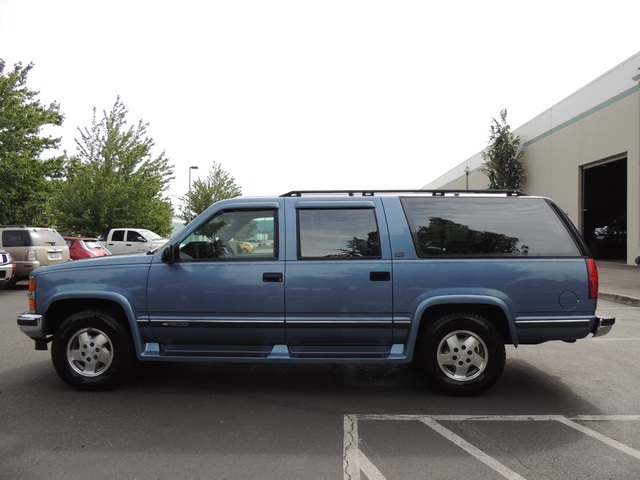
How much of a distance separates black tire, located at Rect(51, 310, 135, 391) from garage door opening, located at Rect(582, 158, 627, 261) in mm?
22789

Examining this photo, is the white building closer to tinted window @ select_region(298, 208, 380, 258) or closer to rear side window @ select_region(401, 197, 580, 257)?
rear side window @ select_region(401, 197, 580, 257)

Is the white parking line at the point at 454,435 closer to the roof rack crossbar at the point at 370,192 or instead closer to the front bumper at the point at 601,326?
the front bumper at the point at 601,326

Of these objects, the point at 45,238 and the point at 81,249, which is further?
the point at 81,249

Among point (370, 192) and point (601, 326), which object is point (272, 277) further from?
point (601, 326)

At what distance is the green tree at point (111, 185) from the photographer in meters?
25.6

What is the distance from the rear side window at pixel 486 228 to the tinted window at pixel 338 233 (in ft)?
1.29

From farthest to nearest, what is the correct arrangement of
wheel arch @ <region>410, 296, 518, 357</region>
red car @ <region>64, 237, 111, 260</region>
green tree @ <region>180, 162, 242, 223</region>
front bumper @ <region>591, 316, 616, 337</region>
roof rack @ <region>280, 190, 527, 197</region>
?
1. green tree @ <region>180, 162, 242, 223</region>
2. red car @ <region>64, 237, 111, 260</region>
3. roof rack @ <region>280, 190, 527, 197</region>
4. front bumper @ <region>591, 316, 616, 337</region>
5. wheel arch @ <region>410, 296, 518, 357</region>

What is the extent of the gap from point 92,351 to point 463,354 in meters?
3.51

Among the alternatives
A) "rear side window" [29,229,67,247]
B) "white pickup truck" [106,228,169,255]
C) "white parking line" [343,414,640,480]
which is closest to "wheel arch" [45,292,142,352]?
"white parking line" [343,414,640,480]

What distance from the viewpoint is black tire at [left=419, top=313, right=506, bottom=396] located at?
4.40 m

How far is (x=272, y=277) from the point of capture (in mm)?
4387

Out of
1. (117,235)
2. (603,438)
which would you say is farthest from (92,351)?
(117,235)

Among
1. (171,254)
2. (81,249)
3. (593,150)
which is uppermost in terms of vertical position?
→ (593,150)

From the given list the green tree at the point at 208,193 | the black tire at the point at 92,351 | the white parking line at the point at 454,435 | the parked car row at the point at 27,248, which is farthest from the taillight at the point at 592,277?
the green tree at the point at 208,193
